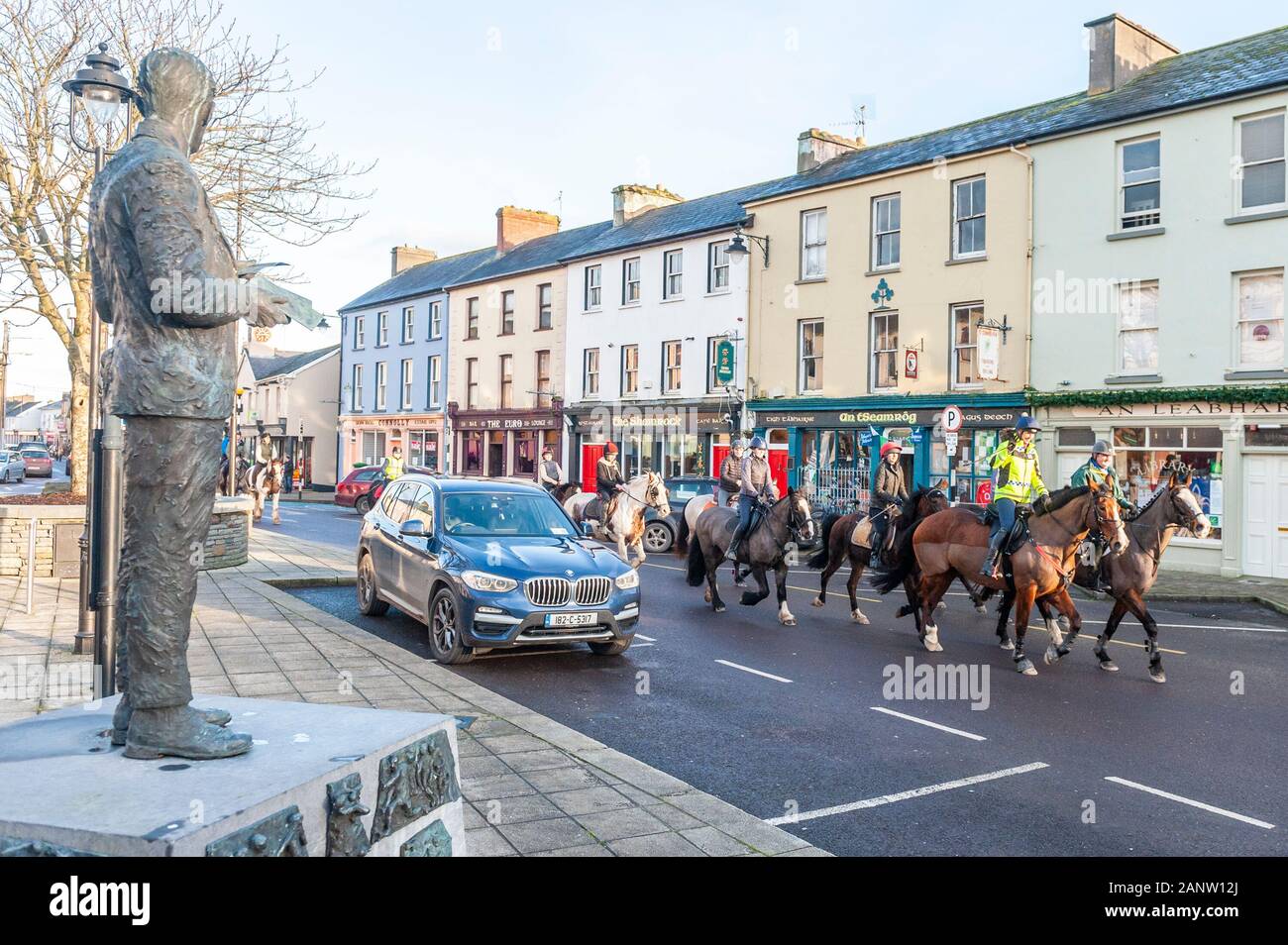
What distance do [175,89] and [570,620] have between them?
626 centimetres

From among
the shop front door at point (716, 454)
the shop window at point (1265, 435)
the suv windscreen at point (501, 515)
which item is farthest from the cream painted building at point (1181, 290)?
the suv windscreen at point (501, 515)

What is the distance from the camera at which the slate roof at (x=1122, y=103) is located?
20.3 meters

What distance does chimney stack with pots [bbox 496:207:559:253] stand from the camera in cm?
4522

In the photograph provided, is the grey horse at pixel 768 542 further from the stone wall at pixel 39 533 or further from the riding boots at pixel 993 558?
the stone wall at pixel 39 533

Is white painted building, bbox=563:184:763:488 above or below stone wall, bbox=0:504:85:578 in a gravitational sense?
above

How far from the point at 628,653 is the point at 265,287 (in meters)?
7.18

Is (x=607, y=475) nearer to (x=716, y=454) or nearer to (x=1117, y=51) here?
(x=716, y=454)

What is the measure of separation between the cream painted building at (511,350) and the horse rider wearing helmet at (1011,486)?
2742 cm

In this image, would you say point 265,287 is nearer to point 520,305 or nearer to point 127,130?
point 127,130

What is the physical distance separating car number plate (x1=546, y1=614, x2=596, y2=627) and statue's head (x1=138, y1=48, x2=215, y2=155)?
5.94 meters

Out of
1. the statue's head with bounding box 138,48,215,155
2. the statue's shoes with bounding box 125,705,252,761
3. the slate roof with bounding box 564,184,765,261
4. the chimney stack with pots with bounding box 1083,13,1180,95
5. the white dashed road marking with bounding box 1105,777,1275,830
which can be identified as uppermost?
the chimney stack with pots with bounding box 1083,13,1180,95

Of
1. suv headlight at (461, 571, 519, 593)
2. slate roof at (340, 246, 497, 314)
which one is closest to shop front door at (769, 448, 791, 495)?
suv headlight at (461, 571, 519, 593)

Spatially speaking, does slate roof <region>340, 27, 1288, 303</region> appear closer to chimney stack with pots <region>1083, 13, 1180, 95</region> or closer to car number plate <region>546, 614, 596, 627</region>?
chimney stack with pots <region>1083, 13, 1180, 95</region>

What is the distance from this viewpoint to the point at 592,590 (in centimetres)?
947
